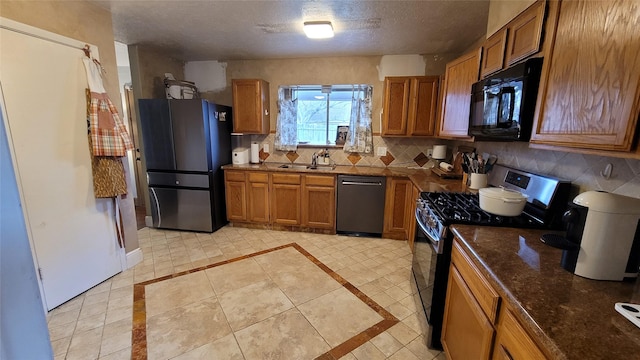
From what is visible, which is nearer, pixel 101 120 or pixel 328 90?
pixel 101 120

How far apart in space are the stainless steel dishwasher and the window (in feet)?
2.77

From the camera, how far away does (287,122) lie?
12.8 ft

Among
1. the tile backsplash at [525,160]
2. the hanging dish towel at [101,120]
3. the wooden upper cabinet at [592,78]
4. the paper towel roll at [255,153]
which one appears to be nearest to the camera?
the wooden upper cabinet at [592,78]

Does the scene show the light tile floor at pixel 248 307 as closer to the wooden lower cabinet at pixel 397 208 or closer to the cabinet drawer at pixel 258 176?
the wooden lower cabinet at pixel 397 208

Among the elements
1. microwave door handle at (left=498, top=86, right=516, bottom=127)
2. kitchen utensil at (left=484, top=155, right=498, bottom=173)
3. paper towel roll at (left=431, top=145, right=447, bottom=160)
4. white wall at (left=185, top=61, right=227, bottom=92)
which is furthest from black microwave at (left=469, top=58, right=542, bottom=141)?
white wall at (left=185, top=61, right=227, bottom=92)

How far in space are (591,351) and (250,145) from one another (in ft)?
13.0

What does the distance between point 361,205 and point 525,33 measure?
7.58 feet

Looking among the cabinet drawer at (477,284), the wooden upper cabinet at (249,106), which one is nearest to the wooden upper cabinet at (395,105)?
the wooden upper cabinet at (249,106)

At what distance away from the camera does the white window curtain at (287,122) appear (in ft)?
12.7

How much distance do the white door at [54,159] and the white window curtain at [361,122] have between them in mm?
2923

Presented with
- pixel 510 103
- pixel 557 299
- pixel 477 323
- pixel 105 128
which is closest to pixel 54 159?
pixel 105 128

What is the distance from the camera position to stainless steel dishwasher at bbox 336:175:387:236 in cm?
328

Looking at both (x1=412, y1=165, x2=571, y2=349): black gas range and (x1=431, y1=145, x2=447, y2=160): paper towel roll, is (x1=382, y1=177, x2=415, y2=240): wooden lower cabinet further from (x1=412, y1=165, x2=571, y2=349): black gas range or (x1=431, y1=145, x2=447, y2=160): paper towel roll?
(x1=412, y1=165, x2=571, y2=349): black gas range

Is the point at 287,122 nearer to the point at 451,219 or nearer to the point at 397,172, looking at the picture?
the point at 397,172
